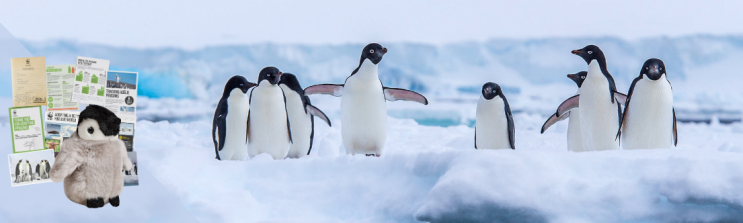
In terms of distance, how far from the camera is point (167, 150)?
3.16m

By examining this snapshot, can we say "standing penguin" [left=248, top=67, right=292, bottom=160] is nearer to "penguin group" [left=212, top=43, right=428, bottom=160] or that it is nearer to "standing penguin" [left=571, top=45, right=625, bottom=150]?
"penguin group" [left=212, top=43, right=428, bottom=160]

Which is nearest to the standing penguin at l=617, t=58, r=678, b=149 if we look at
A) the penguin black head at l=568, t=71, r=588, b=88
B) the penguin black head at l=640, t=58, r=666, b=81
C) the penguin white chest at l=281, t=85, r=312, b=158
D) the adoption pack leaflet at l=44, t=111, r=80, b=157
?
the penguin black head at l=640, t=58, r=666, b=81

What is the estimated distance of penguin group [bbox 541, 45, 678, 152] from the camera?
10.7ft

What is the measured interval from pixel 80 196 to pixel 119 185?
153 mm

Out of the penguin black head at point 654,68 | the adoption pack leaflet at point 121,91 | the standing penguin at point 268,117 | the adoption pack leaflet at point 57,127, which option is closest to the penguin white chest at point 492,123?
the penguin black head at point 654,68

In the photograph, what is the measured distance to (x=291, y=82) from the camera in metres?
3.78

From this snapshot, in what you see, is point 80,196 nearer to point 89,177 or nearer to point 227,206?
point 89,177

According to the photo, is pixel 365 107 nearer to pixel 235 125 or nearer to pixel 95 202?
pixel 235 125

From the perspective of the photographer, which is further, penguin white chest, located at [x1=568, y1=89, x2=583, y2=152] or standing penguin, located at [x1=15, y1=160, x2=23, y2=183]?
penguin white chest, located at [x1=568, y1=89, x2=583, y2=152]

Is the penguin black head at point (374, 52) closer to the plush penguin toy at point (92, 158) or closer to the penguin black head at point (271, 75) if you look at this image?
the penguin black head at point (271, 75)

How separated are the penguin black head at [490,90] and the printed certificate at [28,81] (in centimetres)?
242

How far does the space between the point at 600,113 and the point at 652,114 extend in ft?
0.94

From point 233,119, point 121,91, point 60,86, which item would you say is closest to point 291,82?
point 233,119

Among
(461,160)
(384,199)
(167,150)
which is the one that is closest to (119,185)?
(167,150)
